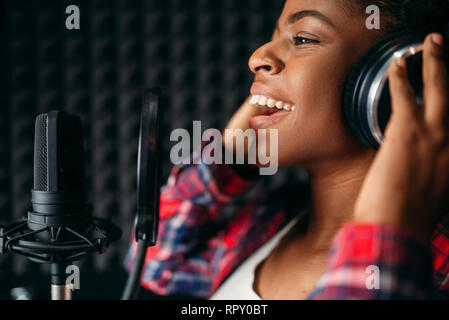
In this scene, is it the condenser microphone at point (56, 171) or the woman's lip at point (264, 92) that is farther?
the woman's lip at point (264, 92)

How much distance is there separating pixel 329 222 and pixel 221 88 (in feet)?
1.85

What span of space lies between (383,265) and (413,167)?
91 millimetres

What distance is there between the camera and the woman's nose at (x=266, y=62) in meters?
0.58

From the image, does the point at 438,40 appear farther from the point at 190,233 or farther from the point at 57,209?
the point at 190,233

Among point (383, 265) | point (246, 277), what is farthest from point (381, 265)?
point (246, 277)

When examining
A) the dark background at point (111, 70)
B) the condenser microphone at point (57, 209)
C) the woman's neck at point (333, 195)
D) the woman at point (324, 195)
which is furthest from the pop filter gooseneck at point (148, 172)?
the dark background at point (111, 70)

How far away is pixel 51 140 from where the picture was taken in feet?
1.38

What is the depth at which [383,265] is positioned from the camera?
0.35 m

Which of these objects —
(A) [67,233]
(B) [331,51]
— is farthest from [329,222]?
(A) [67,233]

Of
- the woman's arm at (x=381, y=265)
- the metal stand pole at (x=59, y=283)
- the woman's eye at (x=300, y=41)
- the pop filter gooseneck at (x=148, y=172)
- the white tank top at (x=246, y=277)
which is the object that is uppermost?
the woman's eye at (x=300, y=41)

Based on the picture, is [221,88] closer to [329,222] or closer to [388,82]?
[329,222]

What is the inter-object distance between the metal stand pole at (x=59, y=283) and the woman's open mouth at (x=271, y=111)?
33 cm

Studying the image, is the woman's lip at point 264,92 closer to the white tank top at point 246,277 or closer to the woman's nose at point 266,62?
the woman's nose at point 266,62
